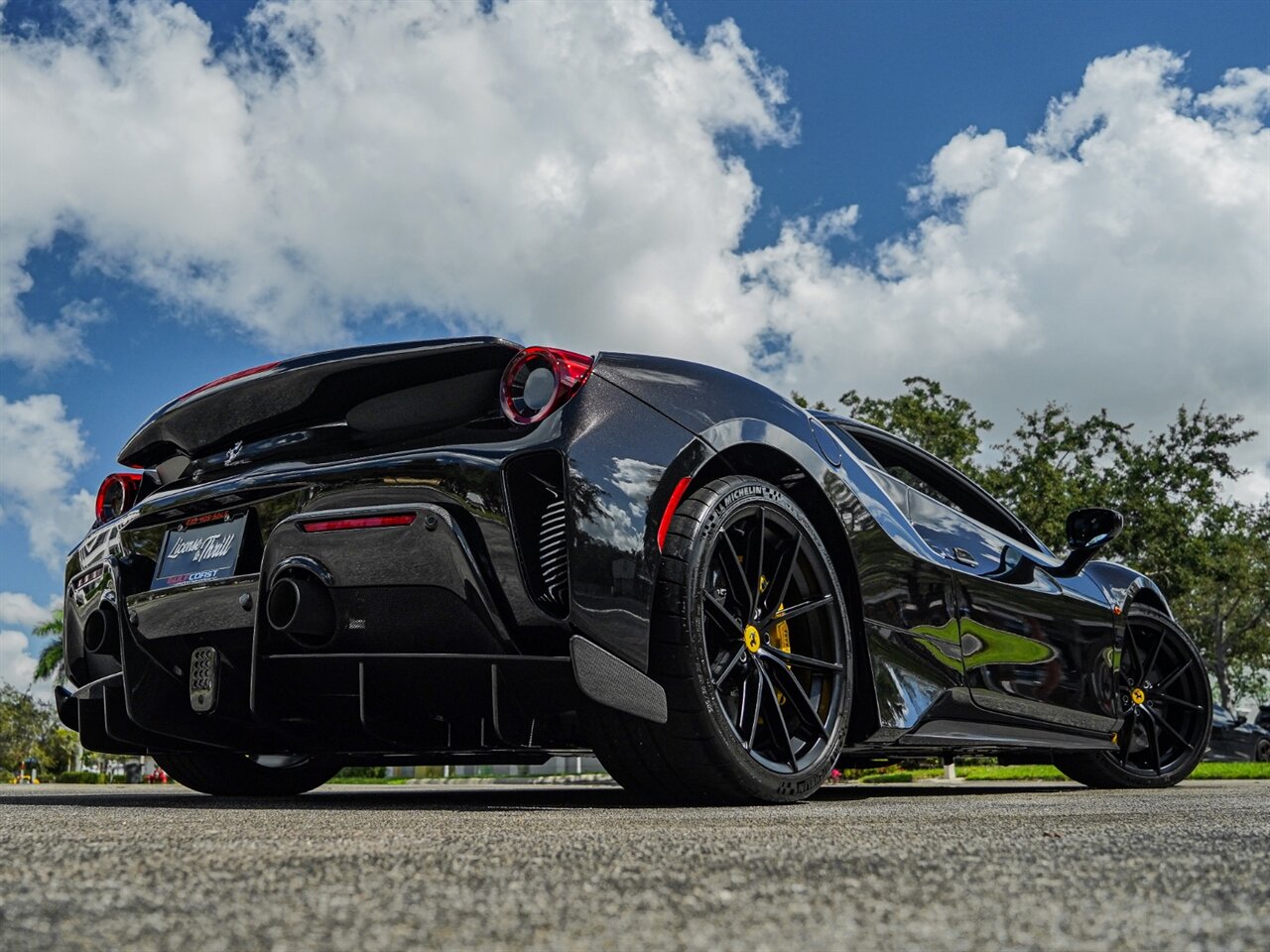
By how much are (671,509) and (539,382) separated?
1.59ft

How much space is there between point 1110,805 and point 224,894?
114 inches

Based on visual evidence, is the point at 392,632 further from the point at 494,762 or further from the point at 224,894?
the point at 224,894

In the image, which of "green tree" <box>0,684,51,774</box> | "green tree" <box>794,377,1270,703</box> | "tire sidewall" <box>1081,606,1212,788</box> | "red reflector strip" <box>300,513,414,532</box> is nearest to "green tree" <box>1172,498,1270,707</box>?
"green tree" <box>794,377,1270,703</box>

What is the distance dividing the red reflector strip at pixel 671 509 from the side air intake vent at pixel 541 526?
262mm

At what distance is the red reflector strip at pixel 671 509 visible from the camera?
3.25 m

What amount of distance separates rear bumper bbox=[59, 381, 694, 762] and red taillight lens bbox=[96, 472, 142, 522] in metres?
0.71

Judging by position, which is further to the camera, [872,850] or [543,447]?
[543,447]

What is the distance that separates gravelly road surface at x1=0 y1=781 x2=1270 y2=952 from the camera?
114 cm

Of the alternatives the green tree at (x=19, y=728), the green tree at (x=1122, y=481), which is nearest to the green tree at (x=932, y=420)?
the green tree at (x=1122, y=481)

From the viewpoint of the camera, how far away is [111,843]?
76.7 inches

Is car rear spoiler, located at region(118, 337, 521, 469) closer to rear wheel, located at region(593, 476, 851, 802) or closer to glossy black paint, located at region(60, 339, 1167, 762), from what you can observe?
glossy black paint, located at region(60, 339, 1167, 762)

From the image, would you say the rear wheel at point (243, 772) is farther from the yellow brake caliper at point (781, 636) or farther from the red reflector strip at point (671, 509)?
the red reflector strip at point (671, 509)

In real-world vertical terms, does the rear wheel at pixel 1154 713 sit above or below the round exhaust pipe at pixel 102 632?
below

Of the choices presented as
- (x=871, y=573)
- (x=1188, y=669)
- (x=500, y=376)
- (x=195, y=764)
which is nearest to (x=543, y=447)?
(x=500, y=376)
